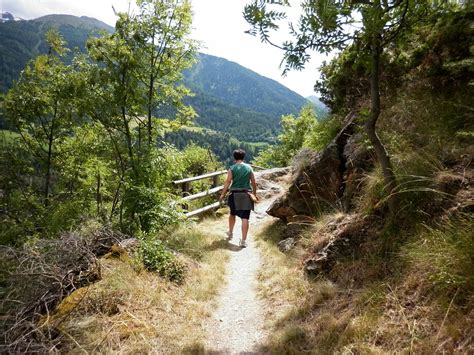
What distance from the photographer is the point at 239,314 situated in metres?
4.38

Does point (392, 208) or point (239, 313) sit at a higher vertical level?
point (392, 208)

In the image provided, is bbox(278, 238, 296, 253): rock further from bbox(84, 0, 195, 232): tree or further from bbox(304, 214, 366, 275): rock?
bbox(84, 0, 195, 232): tree

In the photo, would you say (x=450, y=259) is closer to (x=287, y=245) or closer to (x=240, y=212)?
(x=287, y=245)

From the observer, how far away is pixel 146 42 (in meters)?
6.35

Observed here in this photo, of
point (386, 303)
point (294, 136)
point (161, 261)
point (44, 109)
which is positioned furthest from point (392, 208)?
point (294, 136)

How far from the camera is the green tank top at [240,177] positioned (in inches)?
296

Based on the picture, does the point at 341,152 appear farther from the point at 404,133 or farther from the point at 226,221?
the point at 226,221

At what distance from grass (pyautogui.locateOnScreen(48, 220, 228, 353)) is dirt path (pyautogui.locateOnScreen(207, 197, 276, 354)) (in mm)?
164

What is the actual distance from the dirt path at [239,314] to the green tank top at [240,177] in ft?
5.32

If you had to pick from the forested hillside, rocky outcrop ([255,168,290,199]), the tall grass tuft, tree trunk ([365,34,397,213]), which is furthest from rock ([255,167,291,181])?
the tall grass tuft

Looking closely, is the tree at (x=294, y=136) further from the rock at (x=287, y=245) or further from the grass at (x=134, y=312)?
the grass at (x=134, y=312)

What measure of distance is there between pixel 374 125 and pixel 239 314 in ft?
9.88

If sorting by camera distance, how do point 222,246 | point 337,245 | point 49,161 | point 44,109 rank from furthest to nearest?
point 49,161 < point 44,109 < point 222,246 < point 337,245

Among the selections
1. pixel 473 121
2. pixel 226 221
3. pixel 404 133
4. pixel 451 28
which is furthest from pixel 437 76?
pixel 226 221
